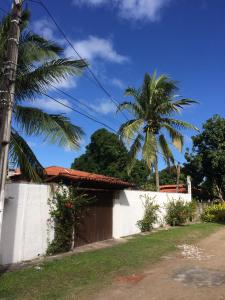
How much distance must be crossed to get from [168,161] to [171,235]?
6.31m

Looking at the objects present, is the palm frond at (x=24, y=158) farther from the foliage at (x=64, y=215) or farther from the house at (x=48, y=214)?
the foliage at (x=64, y=215)

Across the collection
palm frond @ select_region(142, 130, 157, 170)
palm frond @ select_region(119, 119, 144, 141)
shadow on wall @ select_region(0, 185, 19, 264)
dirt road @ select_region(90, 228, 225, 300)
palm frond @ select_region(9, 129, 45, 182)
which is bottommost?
dirt road @ select_region(90, 228, 225, 300)

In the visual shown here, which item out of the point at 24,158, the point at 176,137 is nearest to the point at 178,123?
the point at 176,137

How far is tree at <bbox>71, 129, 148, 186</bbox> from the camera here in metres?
35.6

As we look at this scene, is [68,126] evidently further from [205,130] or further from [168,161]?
[205,130]

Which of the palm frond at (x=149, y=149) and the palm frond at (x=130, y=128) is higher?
the palm frond at (x=130, y=128)

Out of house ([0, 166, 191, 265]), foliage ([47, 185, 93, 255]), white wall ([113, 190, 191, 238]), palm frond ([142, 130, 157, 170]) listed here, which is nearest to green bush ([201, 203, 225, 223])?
white wall ([113, 190, 191, 238])

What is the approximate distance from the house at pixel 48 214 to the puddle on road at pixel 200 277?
4410 millimetres

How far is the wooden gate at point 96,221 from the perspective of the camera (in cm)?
1324

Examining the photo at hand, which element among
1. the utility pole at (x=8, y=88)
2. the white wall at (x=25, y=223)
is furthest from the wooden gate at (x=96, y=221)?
the utility pole at (x=8, y=88)

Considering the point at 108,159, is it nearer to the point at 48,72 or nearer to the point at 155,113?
the point at 155,113

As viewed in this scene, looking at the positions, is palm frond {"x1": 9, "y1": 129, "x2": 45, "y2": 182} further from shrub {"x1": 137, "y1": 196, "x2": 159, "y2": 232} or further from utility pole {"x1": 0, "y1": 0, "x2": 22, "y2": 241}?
shrub {"x1": 137, "y1": 196, "x2": 159, "y2": 232}

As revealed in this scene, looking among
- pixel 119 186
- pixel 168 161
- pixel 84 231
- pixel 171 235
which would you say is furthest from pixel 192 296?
pixel 168 161

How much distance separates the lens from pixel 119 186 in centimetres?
1553
